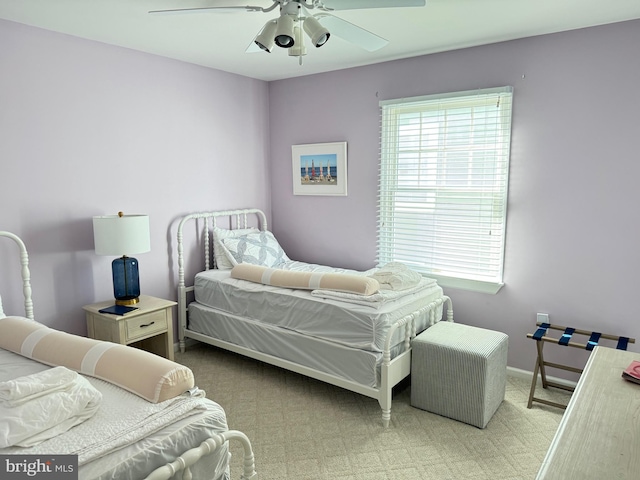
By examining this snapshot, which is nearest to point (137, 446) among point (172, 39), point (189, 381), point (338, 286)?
point (189, 381)

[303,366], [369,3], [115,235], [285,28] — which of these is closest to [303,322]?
[303,366]

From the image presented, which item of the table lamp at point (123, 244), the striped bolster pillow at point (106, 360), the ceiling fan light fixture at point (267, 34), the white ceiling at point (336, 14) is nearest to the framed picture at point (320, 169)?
the white ceiling at point (336, 14)

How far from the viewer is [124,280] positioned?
3.11 metres

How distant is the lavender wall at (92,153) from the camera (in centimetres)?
281

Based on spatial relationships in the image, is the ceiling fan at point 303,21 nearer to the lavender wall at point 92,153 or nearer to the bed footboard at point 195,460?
the lavender wall at point 92,153

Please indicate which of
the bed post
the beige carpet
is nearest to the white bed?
the beige carpet

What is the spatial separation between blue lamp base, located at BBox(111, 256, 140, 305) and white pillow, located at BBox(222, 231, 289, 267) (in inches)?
34.9

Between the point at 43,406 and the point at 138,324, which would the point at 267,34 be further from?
the point at 138,324

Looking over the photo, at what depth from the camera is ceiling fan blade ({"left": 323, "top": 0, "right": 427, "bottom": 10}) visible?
1.92m

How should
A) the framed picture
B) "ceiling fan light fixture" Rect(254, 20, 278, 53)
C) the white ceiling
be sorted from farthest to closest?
the framed picture → the white ceiling → "ceiling fan light fixture" Rect(254, 20, 278, 53)

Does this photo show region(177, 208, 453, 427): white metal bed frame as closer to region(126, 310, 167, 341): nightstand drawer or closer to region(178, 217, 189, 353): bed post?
region(178, 217, 189, 353): bed post

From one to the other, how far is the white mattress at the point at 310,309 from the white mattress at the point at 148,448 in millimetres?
1268

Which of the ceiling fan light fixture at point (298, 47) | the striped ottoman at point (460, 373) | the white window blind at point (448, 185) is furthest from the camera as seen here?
the white window blind at point (448, 185)

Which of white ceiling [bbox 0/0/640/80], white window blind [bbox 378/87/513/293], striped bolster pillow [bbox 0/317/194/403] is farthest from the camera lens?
white window blind [bbox 378/87/513/293]
